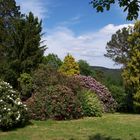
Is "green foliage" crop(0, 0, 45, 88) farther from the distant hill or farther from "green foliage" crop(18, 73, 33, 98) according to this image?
the distant hill

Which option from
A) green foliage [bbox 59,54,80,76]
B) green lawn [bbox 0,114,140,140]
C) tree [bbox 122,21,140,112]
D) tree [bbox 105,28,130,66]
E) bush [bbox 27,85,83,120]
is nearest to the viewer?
green lawn [bbox 0,114,140,140]

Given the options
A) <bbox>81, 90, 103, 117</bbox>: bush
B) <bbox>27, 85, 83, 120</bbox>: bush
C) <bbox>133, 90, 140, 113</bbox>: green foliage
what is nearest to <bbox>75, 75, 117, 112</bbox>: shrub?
<bbox>133, 90, 140, 113</bbox>: green foliage

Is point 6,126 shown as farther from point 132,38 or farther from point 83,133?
point 132,38

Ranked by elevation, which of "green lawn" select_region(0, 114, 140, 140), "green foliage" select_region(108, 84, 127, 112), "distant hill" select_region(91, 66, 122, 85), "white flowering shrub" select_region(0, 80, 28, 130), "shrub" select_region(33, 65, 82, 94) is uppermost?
"distant hill" select_region(91, 66, 122, 85)

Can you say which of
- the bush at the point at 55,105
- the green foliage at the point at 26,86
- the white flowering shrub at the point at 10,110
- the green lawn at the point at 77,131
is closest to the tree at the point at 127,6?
the green lawn at the point at 77,131

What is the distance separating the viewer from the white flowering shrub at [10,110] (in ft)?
52.9

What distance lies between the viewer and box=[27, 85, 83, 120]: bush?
19.5 metres

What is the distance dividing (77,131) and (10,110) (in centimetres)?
265

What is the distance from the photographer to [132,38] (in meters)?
27.9

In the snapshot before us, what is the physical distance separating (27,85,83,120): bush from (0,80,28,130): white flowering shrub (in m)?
1.76

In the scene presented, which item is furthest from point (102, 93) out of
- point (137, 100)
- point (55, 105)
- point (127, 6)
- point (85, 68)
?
point (127, 6)

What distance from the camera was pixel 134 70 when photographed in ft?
90.1

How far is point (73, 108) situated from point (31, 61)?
27.1 feet

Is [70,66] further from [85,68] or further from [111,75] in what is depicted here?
[85,68]
